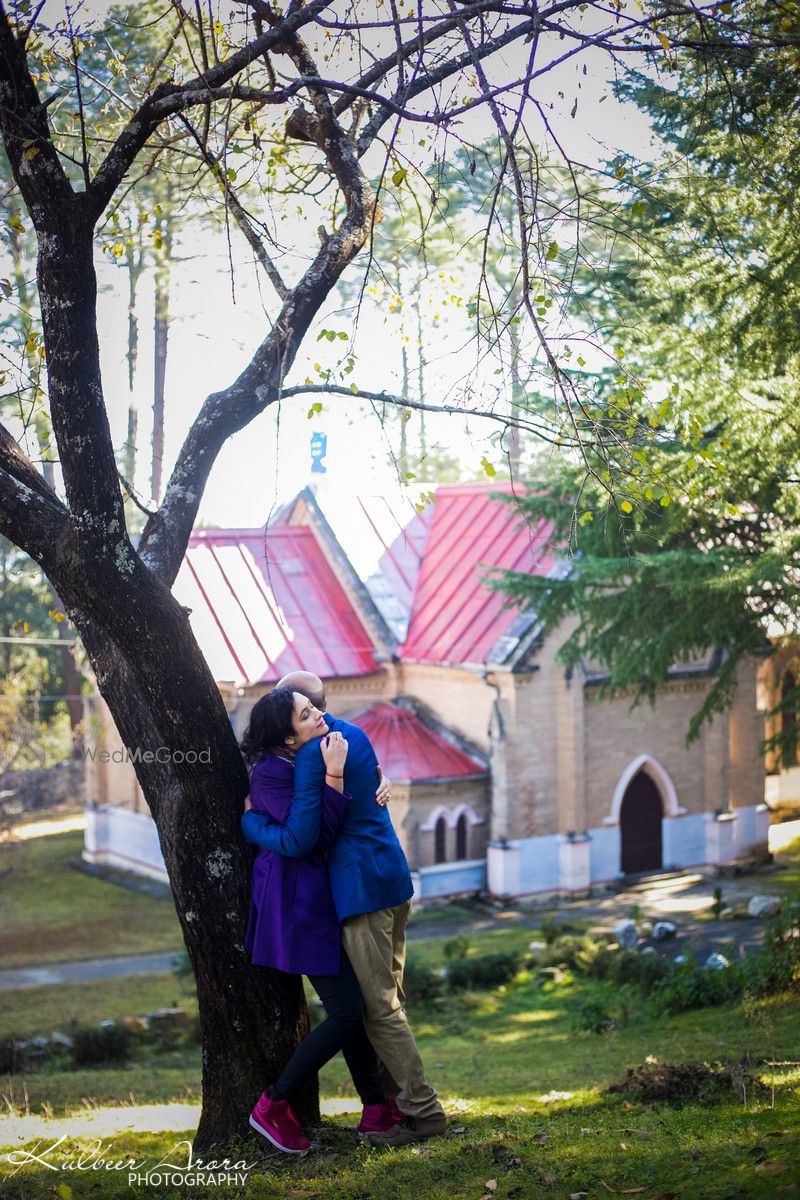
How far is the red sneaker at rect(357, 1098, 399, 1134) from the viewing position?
529 cm

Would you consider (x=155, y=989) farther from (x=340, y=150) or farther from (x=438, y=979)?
(x=340, y=150)

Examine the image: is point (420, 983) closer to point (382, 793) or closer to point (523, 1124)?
point (523, 1124)

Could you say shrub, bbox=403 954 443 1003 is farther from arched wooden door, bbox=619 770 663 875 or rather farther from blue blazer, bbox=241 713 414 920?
blue blazer, bbox=241 713 414 920

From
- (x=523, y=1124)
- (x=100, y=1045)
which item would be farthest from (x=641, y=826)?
(x=523, y=1124)

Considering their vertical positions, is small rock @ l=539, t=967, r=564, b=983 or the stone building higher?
the stone building

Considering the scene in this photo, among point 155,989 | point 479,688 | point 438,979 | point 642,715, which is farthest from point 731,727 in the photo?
point 155,989

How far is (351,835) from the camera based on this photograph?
513cm

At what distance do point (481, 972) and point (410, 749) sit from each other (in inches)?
240

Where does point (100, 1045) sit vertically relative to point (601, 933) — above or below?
below

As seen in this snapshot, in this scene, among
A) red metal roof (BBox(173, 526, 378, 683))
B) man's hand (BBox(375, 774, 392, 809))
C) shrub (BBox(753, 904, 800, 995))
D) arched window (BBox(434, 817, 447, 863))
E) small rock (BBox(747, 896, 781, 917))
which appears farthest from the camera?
red metal roof (BBox(173, 526, 378, 683))

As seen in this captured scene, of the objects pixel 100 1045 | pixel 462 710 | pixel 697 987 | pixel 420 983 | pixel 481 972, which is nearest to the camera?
pixel 697 987

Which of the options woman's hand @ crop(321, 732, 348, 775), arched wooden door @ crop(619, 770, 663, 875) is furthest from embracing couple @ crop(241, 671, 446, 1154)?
arched wooden door @ crop(619, 770, 663, 875)

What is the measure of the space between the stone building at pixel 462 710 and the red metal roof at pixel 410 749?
0.13ft

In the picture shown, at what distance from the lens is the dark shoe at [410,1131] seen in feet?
17.1
